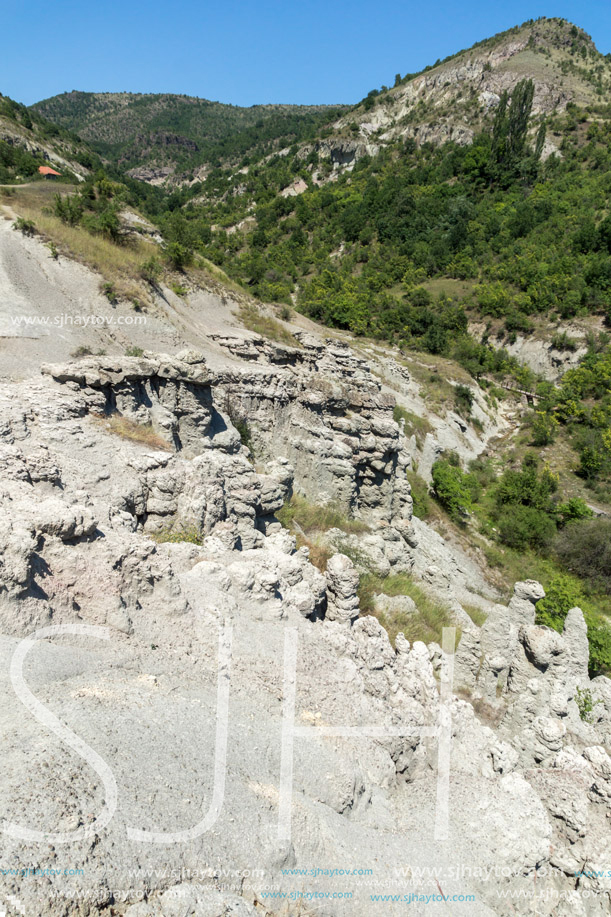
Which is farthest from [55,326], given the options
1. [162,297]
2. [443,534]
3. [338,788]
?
[443,534]

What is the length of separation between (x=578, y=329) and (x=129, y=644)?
44.3m

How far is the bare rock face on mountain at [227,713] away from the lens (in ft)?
9.00

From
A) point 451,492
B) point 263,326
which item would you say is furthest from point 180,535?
point 263,326

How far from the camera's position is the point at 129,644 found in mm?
4418

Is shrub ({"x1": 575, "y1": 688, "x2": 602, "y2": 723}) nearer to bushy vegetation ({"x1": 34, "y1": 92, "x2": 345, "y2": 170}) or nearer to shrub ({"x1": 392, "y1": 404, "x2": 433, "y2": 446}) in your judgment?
shrub ({"x1": 392, "y1": 404, "x2": 433, "y2": 446})

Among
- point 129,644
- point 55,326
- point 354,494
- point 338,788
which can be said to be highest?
point 55,326

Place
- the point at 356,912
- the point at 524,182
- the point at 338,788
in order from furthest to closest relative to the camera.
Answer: the point at 524,182 < the point at 338,788 < the point at 356,912

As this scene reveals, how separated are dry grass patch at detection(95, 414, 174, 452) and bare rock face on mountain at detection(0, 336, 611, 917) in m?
0.06

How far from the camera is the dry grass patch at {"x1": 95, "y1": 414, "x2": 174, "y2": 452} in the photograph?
28.3 feet

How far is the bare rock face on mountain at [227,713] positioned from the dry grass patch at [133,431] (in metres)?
0.06

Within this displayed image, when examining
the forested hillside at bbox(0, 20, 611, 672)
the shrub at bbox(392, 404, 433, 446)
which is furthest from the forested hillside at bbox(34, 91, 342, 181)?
the shrub at bbox(392, 404, 433, 446)

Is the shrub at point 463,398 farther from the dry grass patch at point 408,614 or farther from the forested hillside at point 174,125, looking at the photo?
the forested hillside at point 174,125

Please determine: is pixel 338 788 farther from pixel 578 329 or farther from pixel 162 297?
pixel 578 329

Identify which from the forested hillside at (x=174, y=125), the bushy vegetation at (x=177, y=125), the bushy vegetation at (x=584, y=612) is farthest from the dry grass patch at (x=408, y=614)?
the forested hillside at (x=174, y=125)
